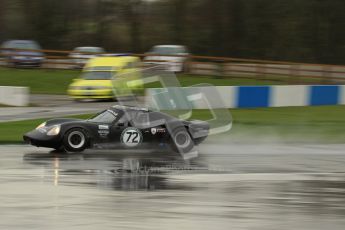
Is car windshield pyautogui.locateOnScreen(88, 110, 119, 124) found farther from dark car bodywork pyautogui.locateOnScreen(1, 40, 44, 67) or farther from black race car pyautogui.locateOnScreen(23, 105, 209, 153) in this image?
dark car bodywork pyautogui.locateOnScreen(1, 40, 44, 67)

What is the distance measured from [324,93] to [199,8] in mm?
25390

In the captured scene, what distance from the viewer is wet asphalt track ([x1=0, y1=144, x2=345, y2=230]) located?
690cm

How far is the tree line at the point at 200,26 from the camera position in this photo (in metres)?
45.7

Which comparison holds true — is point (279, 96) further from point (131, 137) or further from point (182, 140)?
point (131, 137)

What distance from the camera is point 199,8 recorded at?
46.8 m

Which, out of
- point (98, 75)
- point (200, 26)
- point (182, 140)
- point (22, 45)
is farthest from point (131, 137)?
point (200, 26)

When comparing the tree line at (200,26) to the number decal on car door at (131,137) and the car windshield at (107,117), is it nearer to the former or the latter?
the car windshield at (107,117)

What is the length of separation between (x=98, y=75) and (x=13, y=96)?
361 cm

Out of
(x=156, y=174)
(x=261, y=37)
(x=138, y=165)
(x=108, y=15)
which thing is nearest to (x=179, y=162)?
A: (x=138, y=165)

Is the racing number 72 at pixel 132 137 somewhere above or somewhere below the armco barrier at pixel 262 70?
below

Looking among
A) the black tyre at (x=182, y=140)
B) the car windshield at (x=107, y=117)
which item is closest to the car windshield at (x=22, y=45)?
the car windshield at (x=107, y=117)

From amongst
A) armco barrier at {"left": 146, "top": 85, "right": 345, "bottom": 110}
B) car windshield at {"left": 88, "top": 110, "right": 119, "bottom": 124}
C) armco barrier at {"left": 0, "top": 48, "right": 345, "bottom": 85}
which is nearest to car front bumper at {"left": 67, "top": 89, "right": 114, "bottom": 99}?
armco barrier at {"left": 146, "top": 85, "right": 345, "bottom": 110}

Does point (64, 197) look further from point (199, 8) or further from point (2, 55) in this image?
point (199, 8)

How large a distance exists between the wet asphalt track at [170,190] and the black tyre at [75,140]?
241mm
